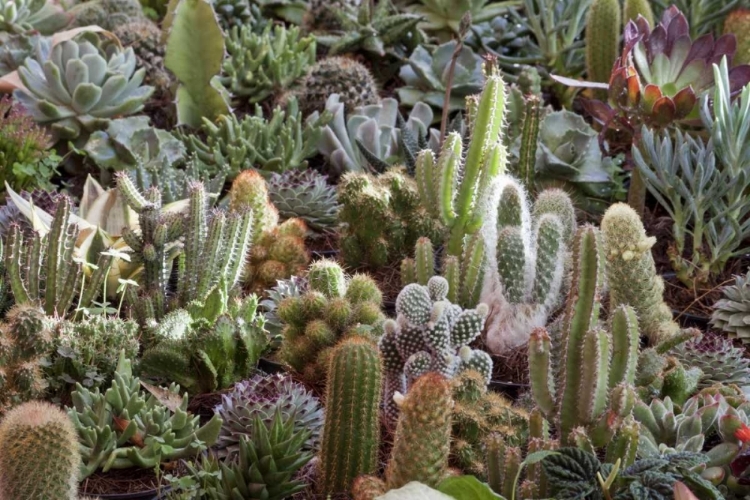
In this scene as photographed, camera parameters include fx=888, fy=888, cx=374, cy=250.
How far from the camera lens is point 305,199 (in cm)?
413

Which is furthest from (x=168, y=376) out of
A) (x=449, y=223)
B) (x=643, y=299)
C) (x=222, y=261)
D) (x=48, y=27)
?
(x=48, y=27)

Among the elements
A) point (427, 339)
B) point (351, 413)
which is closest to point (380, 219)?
point (427, 339)

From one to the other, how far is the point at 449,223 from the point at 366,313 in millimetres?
605

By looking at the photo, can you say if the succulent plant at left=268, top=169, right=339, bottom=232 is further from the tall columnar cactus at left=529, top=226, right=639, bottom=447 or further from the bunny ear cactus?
the tall columnar cactus at left=529, top=226, right=639, bottom=447

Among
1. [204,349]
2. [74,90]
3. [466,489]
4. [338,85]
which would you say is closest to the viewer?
[466,489]

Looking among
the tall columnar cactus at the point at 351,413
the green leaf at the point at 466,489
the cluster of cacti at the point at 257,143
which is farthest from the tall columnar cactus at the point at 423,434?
the cluster of cacti at the point at 257,143

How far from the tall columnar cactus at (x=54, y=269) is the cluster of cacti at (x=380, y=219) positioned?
3.35 feet

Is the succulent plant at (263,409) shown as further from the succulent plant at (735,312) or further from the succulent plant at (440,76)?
the succulent plant at (440,76)

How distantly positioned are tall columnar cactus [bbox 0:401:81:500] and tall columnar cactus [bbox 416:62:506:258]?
1713mm

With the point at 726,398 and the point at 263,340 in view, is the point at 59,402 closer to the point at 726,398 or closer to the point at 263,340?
the point at 263,340

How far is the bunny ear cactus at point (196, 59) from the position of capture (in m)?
4.71

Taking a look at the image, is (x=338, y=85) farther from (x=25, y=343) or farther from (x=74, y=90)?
(x=25, y=343)

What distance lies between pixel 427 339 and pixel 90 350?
1.07 m

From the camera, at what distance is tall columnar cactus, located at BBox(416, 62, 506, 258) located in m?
3.36
